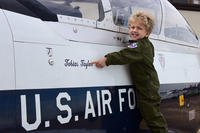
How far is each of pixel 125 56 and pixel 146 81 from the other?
0.32 metres

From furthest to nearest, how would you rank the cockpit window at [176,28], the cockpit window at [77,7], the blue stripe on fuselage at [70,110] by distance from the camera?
the cockpit window at [176,28] < the cockpit window at [77,7] < the blue stripe on fuselage at [70,110]

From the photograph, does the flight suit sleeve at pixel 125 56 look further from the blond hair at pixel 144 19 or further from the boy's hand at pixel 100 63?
the blond hair at pixel 144 19

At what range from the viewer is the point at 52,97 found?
300cm

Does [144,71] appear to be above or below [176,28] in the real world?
below

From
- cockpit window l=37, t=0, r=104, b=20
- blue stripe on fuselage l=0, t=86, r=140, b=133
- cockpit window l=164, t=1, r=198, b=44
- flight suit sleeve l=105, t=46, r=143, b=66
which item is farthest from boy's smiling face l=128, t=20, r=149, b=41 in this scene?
cockpit window l=164, t=1, r=198, b=44

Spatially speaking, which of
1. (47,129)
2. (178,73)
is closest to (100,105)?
(47,129)

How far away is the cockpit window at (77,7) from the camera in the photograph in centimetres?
343

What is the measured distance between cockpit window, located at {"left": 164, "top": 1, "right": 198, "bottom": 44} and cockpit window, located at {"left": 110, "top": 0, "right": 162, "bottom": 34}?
0.17 metres

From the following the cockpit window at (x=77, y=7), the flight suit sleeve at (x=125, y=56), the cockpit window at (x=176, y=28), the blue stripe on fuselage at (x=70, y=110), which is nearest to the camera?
the blue stripe on fuselage at (x=70, y=110)

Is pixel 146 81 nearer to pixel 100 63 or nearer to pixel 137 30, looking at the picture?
pixel 137 30

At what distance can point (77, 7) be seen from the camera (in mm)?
3670

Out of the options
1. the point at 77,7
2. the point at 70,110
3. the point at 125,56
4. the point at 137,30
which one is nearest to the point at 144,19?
the point at 137,30

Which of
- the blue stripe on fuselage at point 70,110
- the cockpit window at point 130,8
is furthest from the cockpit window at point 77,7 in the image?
the blue stripe on fuselage at point 70,110

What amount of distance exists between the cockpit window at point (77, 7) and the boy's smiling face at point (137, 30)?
0.88 feet
